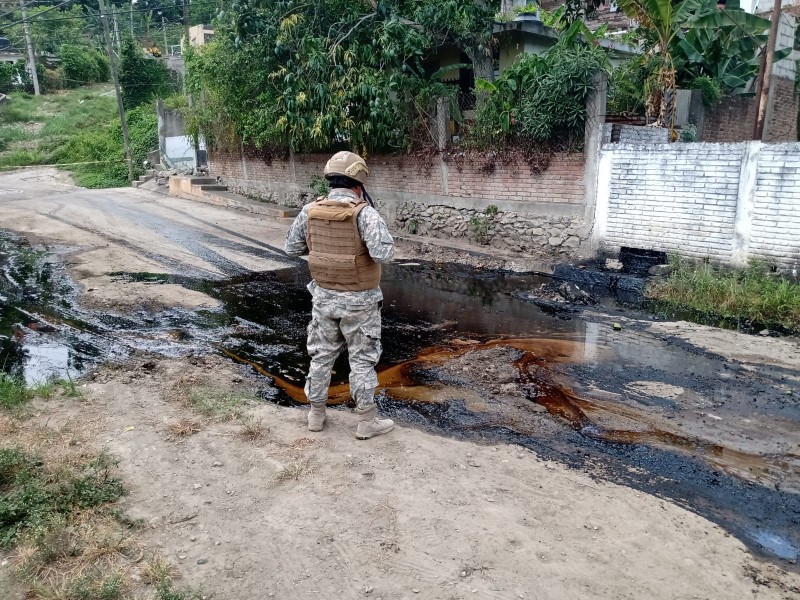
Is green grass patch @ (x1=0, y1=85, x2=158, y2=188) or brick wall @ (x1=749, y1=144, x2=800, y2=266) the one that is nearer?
brick wall @ (x1=749, y1=144, x2=800, y2=266)

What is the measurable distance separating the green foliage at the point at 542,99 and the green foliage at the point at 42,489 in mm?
8389

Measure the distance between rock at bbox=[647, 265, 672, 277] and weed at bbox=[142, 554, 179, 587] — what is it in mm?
7786

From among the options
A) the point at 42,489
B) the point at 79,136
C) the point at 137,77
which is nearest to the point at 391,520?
the point at 42,489

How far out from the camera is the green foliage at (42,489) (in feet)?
10.2

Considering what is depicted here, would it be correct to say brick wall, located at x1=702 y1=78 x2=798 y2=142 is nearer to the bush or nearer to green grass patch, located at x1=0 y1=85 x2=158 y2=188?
green grass patch, located at x1=0 y1=85 x2=158 y2=188

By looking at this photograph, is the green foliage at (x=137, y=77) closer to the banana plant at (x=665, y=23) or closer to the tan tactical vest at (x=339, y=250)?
the banana plant at (x=665, y=23)

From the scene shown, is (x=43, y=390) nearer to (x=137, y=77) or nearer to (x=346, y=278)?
(x=346, y=278)

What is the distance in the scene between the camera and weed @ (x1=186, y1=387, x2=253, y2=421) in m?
4.49

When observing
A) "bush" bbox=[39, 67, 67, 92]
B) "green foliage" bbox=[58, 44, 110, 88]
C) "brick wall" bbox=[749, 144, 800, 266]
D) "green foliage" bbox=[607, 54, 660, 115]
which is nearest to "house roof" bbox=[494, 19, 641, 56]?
"green foliage" bbox=[607, 54, 660, 115]

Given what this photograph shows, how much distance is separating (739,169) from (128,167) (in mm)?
24000

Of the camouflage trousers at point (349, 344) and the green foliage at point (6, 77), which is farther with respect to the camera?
the green foliage at point (6, 77)

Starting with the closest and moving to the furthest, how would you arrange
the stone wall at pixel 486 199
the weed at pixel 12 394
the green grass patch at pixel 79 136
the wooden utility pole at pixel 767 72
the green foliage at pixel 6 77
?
the weed at pixel 12 394 < the wooden utility pole at pixel 767 72 < the stone wall at pixel 486 199 < the green grass patch at pixel 79 136 < the green foliage at pixel 6 77

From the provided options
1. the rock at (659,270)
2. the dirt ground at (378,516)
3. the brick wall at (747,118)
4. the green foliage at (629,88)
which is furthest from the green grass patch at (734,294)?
the brick wall at (747,118)

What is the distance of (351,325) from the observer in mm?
4160
